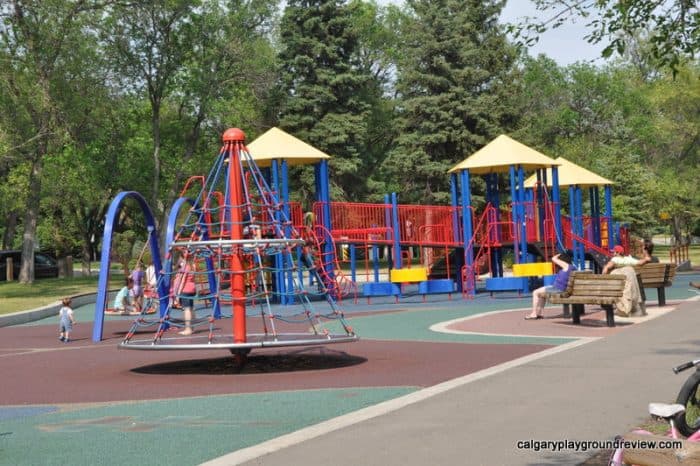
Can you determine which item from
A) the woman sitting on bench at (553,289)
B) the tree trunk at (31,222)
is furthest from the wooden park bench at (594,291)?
the tree trunk at (31,222)

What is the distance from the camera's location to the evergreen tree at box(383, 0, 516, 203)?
53.0 meters

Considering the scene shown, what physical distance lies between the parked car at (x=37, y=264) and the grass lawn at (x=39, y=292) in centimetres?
837

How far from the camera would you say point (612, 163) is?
63688 mm

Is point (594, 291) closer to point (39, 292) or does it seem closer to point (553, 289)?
point (553, 289)

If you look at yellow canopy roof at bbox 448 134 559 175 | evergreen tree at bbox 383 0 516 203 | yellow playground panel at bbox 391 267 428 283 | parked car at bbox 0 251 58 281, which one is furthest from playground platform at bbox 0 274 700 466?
parked car at bbox 0 251 58 281

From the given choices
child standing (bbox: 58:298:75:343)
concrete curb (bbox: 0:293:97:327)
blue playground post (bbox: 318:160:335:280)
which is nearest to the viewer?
child standing (bbox: 58:298:75:343)

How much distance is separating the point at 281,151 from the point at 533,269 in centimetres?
837

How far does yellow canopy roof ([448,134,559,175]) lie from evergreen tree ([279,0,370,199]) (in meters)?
19.7

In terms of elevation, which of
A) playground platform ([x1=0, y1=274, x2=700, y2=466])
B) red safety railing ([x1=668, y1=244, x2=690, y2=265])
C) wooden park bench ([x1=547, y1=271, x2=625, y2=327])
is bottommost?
playground platform ([x1=0, y1=274, x2=700, y2=466])

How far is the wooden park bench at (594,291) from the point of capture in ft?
56.4

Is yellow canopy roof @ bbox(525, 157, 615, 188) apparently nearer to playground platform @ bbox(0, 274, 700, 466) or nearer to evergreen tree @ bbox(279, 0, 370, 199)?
evergreen tree @ bbox(279, 0, 370, 199)

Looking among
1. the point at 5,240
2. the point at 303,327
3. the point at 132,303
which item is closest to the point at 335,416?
the point at 303,327

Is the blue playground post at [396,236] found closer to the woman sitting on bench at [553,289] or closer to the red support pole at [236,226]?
the woman sitting on bench at [553,289]

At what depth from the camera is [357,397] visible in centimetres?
1041
